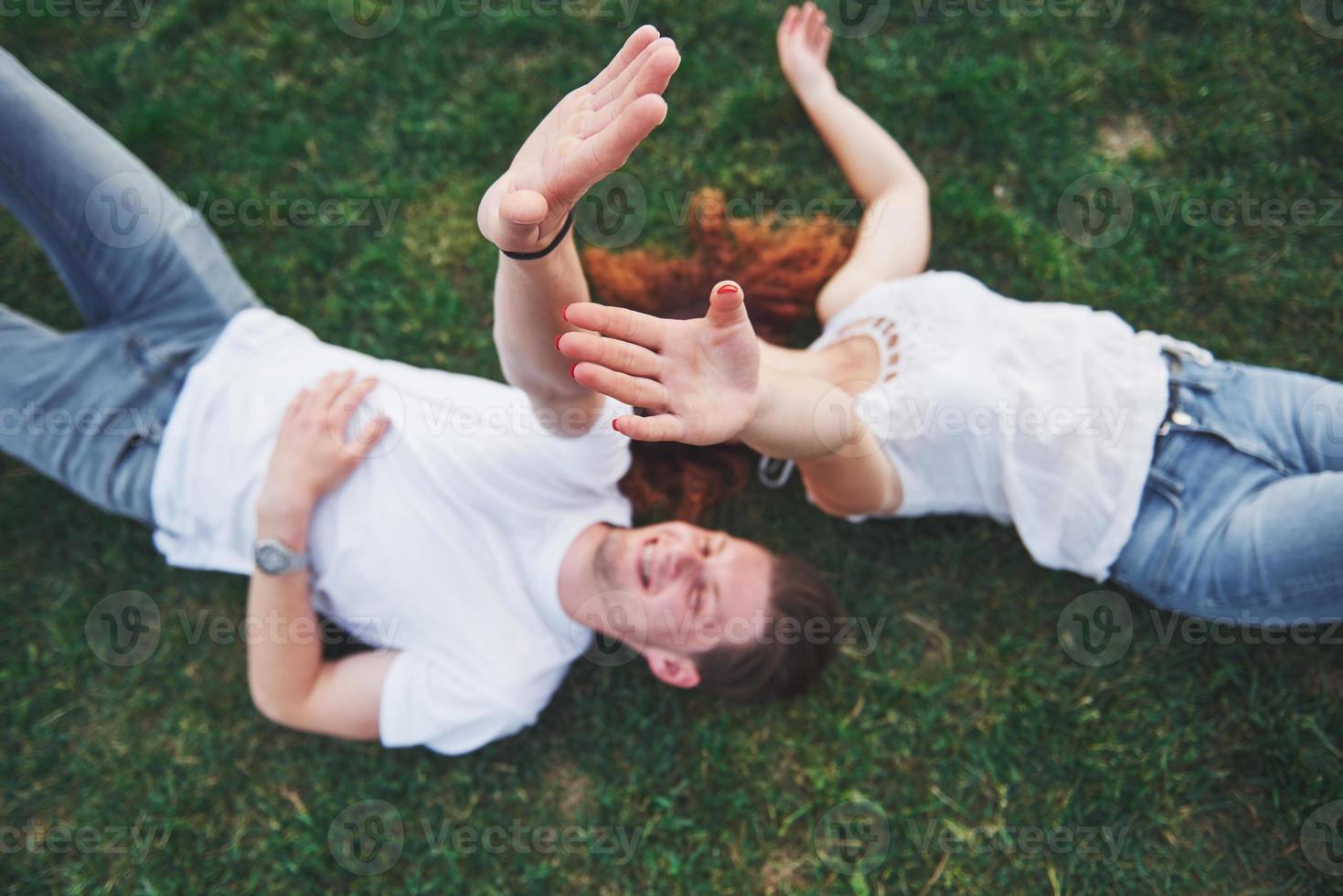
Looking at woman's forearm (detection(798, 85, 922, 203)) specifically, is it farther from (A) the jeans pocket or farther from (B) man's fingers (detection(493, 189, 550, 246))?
(B) man's fingers (detection(493, 189, 550, 246))

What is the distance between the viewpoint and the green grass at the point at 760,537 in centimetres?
300

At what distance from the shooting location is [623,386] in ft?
5.69

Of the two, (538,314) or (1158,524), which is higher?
(538,314)

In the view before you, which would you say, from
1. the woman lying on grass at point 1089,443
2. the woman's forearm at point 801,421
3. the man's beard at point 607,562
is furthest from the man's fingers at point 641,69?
the man's beard at point 607,562

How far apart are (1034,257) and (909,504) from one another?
1.22 m

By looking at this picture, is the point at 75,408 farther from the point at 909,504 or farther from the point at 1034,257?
the point at 1034,257

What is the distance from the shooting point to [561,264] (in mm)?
1883

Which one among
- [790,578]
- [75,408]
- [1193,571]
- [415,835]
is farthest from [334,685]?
[1193,571]
